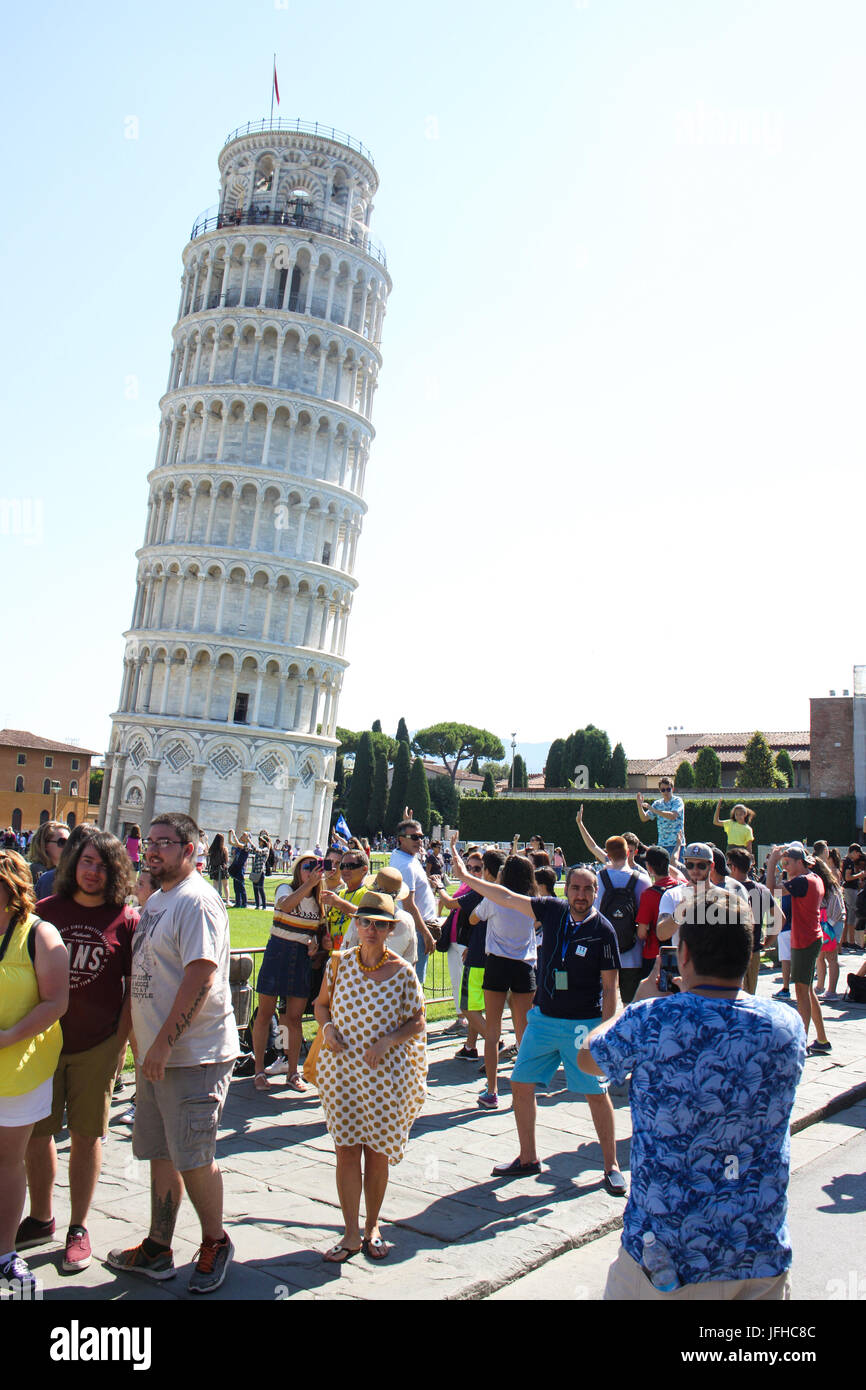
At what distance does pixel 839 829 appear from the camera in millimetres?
50062

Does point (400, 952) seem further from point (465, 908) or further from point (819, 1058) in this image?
point (819, 1058)

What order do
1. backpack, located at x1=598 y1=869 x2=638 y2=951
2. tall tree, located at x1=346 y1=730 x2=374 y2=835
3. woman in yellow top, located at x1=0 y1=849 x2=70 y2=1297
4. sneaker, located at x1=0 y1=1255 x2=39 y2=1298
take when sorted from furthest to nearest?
tall tree, located at x1=346 y1=730 x2=374 y2=835
backpack, located at x1=598 y1=869 x2=638 y2=951
woman in yellow top, located at x1=0 y1=849 x2=70 y2=1297
sneaker, located at x1=0 y1=1255 x2=39 y2=1298

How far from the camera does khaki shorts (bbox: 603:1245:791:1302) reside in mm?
3027

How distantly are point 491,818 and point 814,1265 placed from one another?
184ft

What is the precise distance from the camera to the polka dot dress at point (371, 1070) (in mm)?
5184

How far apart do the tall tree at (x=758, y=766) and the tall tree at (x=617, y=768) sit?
615 inches

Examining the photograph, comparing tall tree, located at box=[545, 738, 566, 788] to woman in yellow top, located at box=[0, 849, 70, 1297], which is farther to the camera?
tall tree, located at box=[545, 738, 566, 788]

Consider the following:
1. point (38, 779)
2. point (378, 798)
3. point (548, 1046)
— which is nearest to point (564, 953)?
point (548, 1046)

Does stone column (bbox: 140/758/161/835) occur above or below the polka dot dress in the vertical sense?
above

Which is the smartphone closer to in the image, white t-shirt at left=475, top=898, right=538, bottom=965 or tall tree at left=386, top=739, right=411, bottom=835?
white t-shirt at left=475, top=898, right=538, bottom=965

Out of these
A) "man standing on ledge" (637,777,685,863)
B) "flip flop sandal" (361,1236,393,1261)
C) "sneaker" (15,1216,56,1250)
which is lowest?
"sneaker" (15,1216,56,1250)

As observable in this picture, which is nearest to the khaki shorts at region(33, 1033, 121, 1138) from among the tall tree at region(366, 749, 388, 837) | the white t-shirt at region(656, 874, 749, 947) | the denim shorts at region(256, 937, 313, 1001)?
the denim shorts at region(256, 937, 313, 1001)

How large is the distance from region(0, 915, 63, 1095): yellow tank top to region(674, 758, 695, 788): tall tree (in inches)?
2552

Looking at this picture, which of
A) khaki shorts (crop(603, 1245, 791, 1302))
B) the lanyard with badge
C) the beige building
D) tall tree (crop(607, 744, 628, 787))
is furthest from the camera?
the beige building
